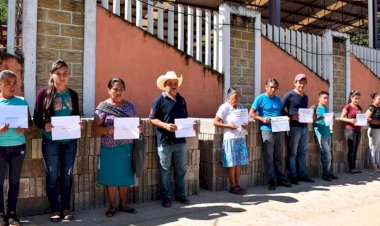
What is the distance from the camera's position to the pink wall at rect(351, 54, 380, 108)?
9.94 metres

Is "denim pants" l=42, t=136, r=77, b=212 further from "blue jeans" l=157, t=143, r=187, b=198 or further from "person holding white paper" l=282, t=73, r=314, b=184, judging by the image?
"person holding white paper" l=282, t=73, r=314, b=184

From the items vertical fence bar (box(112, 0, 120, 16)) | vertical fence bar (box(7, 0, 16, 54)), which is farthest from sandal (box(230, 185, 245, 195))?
vertical fence bar (box(7, 0, 16, 54))

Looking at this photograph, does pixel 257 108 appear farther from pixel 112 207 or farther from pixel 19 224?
pixel 19 224

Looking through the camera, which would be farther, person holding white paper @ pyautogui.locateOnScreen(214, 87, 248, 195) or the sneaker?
person holding white paper @ pyautogui.locateOnScreen(214, 87, 248, 195)

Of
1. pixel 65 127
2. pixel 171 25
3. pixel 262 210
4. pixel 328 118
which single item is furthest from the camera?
pixel 171 25

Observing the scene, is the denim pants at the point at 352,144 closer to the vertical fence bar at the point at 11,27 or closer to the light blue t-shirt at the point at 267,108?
the light blue t-shirt at the point at 267,108

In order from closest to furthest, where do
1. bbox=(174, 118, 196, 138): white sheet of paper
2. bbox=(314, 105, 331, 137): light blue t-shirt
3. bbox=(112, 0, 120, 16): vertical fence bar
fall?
bbox=(174, 118, 196, 138): white sheet of paper < bbox=(112, 0, 120, 16): vertical fence bar < bbox=(314, 105, 331, 137): light blue t-shirt

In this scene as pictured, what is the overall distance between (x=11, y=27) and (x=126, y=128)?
105 inches

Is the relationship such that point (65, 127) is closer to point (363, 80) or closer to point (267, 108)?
point (267, 108)

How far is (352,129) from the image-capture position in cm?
705

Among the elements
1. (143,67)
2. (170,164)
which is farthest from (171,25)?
(170,164)

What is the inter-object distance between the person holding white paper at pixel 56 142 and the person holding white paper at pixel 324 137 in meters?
4.24

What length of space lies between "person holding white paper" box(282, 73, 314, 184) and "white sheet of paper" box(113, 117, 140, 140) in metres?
2.79

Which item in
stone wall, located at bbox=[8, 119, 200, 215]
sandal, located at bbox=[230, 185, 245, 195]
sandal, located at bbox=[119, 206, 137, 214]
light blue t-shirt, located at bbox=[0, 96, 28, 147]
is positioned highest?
light blue t-shirt, located at bbox=[0, 96, 28, 147]
